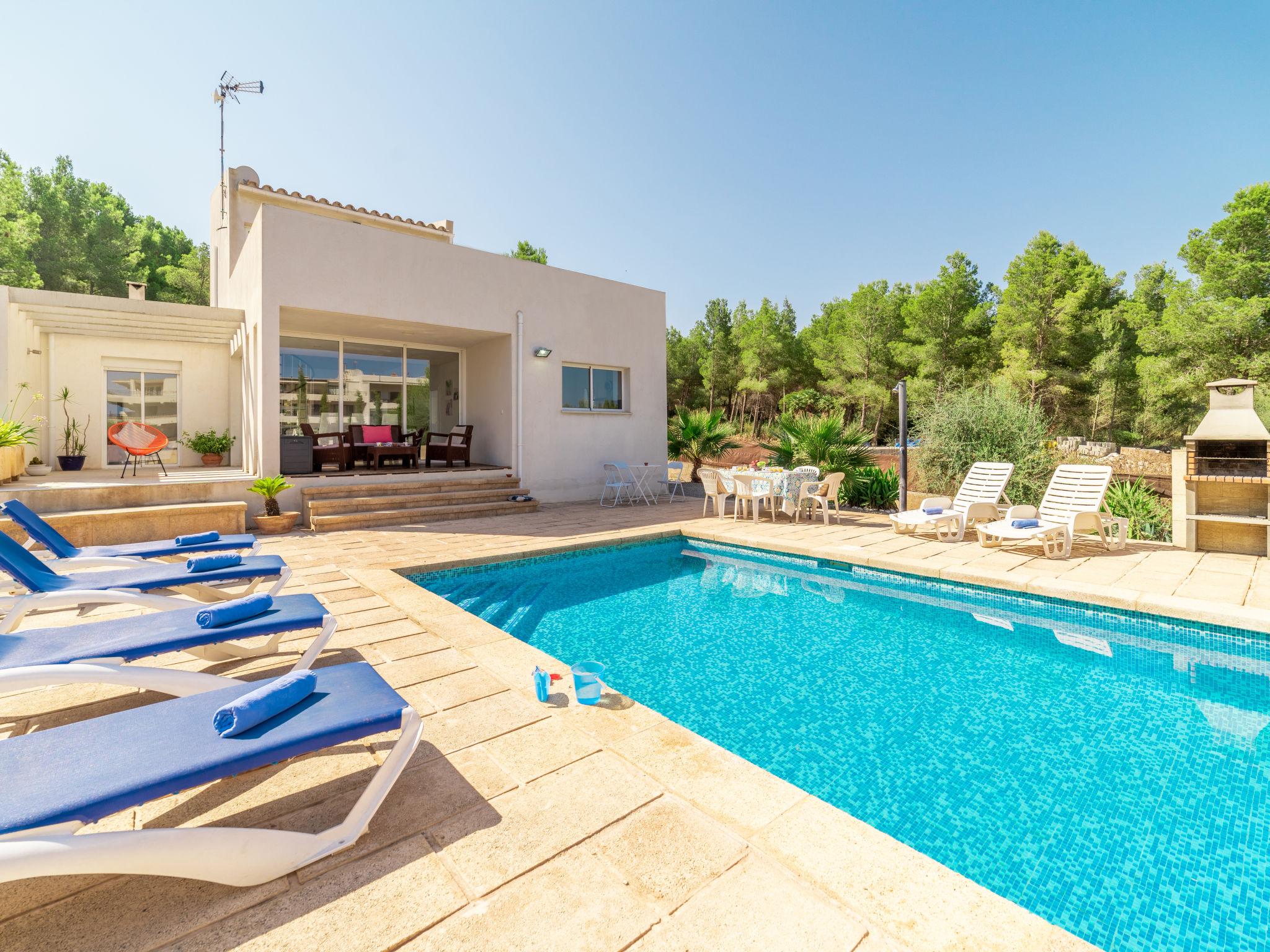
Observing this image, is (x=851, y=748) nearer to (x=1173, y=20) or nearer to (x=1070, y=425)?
(x=1173, y=20)

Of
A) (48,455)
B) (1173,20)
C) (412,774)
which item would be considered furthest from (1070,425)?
(48,455)

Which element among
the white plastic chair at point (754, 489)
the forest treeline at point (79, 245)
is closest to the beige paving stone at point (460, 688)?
the white plastic chair at point (754, 489)

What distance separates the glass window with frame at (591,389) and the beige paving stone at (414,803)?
9.70 m

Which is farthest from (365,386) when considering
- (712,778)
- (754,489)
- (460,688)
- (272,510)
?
(712,778)

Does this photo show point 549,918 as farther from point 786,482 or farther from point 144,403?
point 144,403

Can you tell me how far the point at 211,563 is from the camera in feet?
13.1

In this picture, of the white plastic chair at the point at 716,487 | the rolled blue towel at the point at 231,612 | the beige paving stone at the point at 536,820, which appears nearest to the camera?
the beige paving stone at the point at 536,820

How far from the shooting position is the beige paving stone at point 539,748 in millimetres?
2424

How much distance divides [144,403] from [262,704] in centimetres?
1351

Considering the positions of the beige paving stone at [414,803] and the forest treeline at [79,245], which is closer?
the beige paving stone at [414,803]

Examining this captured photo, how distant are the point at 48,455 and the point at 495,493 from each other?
8599 millimetres

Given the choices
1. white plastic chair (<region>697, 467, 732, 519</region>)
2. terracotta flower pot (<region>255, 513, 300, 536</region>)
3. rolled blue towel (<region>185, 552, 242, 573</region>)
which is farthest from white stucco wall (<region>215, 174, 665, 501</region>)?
rolled blue towel (<region>185, 552, 242, 573</region>)

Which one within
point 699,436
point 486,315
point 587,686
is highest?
point 486,315

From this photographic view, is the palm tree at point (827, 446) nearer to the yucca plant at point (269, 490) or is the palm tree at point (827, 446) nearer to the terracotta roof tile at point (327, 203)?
the yucca plant at point (269, 490)
